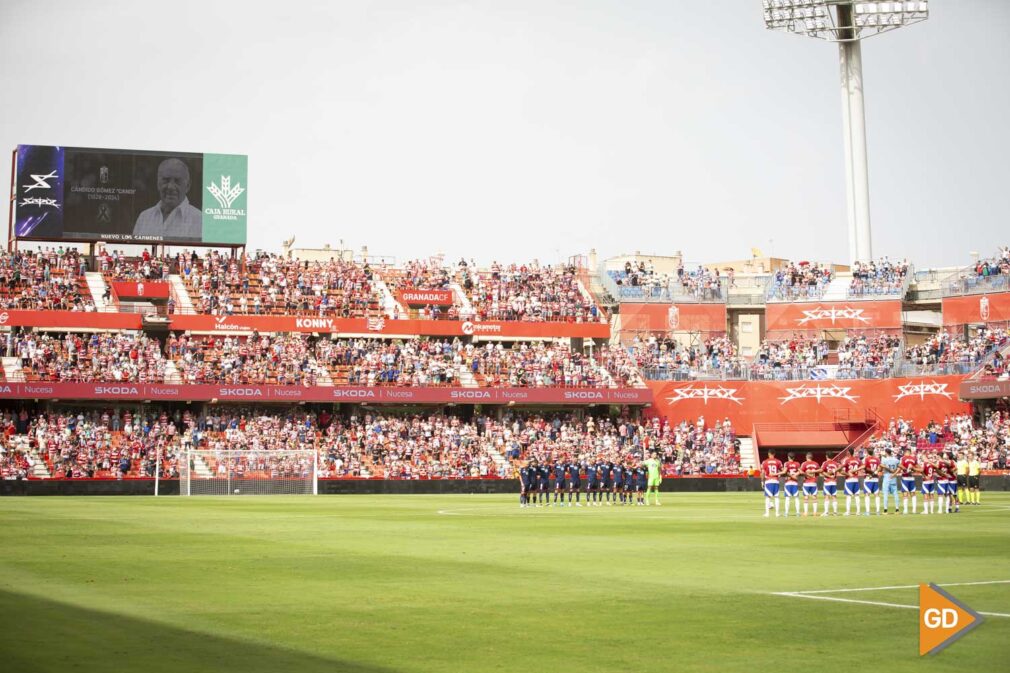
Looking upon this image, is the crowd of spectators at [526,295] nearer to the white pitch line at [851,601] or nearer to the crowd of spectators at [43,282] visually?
the crowd of spectators at [43,282]

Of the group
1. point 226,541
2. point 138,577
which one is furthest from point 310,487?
point 138,577

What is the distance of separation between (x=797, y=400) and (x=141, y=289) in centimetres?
3694

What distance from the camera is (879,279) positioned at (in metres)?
73.7

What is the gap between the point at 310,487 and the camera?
56.0 metres

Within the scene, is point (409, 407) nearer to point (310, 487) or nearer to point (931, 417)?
point (310, 487)

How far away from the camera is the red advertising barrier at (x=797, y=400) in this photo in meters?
68.0

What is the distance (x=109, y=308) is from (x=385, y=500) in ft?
80.5

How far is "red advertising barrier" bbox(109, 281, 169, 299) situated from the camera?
2581 inches

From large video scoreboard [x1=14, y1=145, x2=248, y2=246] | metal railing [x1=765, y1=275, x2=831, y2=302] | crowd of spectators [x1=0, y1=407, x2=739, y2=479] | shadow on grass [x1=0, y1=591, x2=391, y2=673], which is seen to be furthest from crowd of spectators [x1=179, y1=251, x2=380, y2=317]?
shadow on grass [x1=0, y1=591, x2=391, y2=673]

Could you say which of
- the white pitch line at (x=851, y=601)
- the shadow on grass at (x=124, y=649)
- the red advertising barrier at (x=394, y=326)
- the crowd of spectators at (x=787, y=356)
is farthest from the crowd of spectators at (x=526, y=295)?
the shadow on grass at (x=124, y=649)

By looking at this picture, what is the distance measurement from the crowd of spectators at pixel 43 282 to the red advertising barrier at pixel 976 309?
156ft

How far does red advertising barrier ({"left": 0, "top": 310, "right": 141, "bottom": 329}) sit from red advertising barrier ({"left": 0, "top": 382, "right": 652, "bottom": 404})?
535 centimetres

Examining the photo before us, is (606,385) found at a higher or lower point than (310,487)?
higher

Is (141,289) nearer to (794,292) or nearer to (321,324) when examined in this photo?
(321,324)
